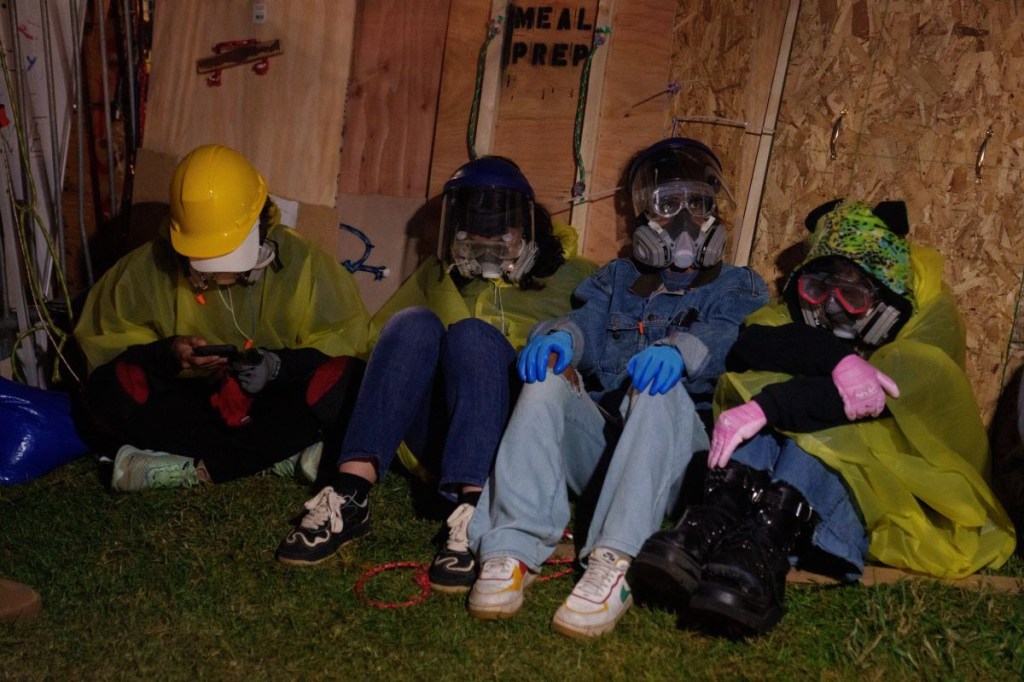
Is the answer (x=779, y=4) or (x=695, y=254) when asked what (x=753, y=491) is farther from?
(x=779, y=4)

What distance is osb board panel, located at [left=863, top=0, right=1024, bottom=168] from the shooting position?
418 cm

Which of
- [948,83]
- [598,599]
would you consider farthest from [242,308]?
[948,83]

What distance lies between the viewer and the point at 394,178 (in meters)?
5.07

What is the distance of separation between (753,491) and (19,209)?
3.65 metres

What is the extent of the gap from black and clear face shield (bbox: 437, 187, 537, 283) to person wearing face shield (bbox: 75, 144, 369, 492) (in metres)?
0.54

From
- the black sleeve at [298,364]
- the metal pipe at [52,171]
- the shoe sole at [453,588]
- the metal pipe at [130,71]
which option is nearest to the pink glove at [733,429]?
the shoe sole at [453,588]

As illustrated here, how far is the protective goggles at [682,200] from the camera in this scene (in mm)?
3877

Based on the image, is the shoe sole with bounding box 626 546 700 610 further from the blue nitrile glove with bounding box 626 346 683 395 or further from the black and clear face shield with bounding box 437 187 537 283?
the black and clear face shield with bounding box 437 187 537 283

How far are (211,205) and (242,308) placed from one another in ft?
1.47

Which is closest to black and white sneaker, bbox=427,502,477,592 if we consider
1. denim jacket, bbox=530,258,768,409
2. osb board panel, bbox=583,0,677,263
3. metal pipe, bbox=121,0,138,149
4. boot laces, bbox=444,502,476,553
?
boot laces, bbox=444,502,476,553

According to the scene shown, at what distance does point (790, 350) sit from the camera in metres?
3.37

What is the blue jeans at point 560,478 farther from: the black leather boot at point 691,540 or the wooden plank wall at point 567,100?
the wooden plank wall at point 567,100

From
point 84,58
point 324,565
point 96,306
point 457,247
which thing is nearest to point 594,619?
point 324,565

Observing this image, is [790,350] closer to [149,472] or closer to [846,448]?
[846,448]
